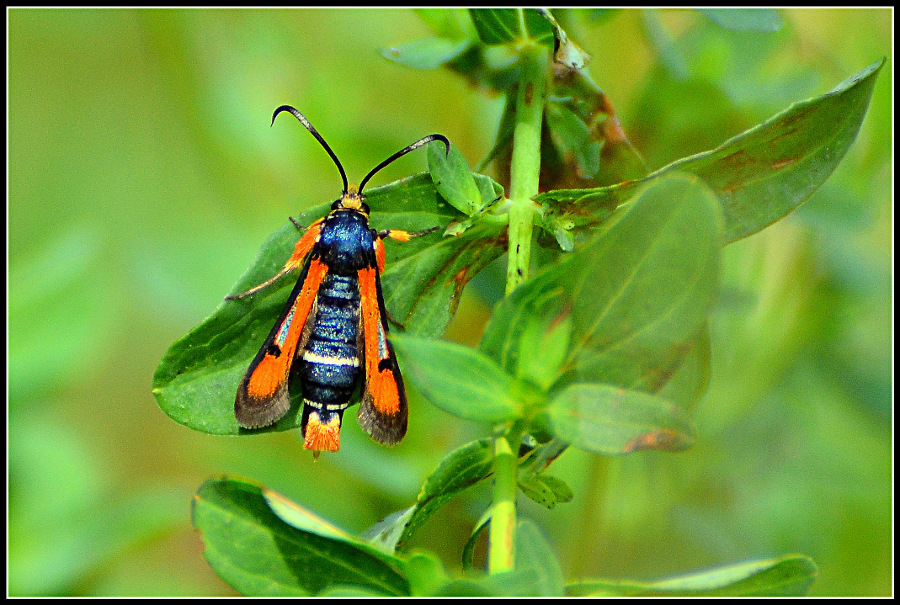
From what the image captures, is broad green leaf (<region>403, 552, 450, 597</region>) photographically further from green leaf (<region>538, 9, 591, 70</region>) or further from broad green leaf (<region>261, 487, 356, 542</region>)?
green leaf (<region>538, 9, 591, 70</region>)

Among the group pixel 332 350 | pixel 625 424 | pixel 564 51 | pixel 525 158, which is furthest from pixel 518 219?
pixel 332 350

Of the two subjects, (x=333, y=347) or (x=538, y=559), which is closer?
(x=538, y=559)

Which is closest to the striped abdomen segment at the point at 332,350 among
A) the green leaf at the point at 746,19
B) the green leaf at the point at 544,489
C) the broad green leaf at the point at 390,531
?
the broad green leaf at the point at 390,531

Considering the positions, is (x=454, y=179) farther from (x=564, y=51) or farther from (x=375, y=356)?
(x=375, y=356)

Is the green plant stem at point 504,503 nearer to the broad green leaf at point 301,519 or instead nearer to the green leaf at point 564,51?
the broad green leaf at point 301,519

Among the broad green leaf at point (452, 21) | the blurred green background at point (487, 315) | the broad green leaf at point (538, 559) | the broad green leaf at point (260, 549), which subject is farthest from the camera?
the blurred green background at point (487, 315)

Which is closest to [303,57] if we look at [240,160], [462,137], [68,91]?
[240,160]
